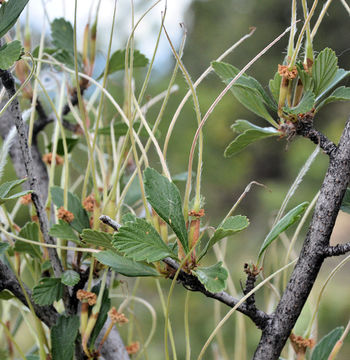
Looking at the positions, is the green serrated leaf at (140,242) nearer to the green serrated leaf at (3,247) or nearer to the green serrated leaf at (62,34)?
the green serrated leaf at (3,247)

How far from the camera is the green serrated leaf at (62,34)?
390 mm

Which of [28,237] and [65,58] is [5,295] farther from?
[65,58]

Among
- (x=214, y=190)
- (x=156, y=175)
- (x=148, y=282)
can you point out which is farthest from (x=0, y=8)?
(x=214, y=190)

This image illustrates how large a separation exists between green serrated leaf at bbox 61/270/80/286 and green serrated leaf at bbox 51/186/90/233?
0.09 feet

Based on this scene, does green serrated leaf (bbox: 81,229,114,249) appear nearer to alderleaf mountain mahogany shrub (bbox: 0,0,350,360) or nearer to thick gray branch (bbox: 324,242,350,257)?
alderleaf mountain mahogany shrub (bbox: 0,0,350,360)

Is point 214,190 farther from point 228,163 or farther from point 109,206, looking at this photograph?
point 109,206

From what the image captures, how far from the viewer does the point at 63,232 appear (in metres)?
0.27

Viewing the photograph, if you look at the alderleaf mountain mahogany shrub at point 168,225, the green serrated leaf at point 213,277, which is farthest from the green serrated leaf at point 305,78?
the green serrated leaf at point 213,277

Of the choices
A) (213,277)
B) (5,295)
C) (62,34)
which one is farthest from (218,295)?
(62,34)

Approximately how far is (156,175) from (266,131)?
0.24 ft

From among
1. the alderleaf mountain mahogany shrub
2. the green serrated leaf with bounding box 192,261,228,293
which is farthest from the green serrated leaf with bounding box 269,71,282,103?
the green serrated leaf with bounding box 192,261,228,293

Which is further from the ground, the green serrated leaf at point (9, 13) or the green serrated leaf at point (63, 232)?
the green serrated leaf at point (9, 13)

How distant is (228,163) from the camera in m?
1.65

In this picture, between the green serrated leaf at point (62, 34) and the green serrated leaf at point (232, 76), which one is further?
the green serrated leaf at point (62, 34)
